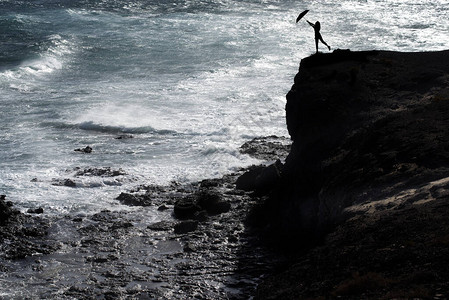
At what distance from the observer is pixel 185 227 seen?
21.5 meters

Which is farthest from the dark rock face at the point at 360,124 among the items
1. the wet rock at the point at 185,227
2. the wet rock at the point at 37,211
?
the wet rock at the point at 37,211

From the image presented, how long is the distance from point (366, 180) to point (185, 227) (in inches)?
246

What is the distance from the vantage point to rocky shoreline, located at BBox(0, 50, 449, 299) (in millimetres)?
14648

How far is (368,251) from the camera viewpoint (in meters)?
14.5

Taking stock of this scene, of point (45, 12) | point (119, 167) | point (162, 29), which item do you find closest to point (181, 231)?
point (119, 167)

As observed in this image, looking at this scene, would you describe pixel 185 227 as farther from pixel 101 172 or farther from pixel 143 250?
pixel 101 172

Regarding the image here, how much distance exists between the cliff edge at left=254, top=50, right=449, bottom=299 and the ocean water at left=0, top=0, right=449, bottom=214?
6.76 meters

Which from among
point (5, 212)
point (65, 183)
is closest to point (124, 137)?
point (65, 183)

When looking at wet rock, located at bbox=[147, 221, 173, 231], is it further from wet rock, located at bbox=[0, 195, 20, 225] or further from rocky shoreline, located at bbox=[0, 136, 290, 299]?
wet rock, located at bbox=[0, 195, 20, 225]

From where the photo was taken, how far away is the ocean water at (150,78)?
27.9 m

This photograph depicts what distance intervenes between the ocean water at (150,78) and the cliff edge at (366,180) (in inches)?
266

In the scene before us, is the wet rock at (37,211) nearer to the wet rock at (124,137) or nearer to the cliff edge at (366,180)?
the cliff edge at (366,180)

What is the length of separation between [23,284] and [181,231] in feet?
16.6

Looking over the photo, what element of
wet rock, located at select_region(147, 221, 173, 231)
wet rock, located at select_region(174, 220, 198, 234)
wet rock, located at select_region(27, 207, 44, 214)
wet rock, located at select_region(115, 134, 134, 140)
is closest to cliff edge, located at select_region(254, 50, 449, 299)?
wet rock, located at select_region(174, 220, 198, 234)
